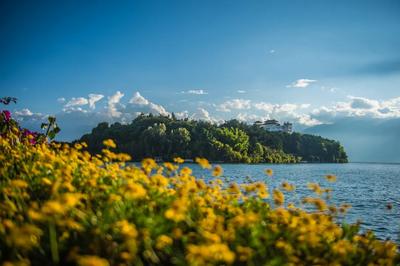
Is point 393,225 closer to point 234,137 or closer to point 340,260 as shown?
point 340,260

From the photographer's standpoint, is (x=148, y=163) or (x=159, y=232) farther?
(x=148, y=163)

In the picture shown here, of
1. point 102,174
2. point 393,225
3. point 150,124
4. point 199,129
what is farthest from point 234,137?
point 102,174

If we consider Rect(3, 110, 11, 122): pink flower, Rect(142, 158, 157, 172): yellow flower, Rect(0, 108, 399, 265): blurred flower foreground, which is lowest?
Rect(0, 108, 399, 265): blurred flower foreground

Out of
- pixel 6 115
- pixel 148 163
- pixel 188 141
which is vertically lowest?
pixel 148 163

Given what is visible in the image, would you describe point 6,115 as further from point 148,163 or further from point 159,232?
point 159,232

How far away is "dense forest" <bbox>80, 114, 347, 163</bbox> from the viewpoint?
113 metres

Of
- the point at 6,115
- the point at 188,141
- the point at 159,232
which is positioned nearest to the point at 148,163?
the point at 159,232

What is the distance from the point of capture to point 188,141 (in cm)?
11606

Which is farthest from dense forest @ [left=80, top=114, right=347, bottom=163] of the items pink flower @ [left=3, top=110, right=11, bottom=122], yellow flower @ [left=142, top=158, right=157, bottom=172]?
yellow flower @ [left=142, top=158, right=157, bottom=172]

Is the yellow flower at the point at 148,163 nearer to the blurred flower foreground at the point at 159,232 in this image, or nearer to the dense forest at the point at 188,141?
the blurred flower foreground at the point at 159,232

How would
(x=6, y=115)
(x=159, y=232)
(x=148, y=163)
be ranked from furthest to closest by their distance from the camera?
(x=6, y=115)
(x=148, y=163)
(x=159, y=232)

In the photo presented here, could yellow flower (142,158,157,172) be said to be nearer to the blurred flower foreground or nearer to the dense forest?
the blurred flower foreground

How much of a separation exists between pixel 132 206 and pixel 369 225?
1258cm

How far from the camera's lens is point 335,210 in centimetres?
487
